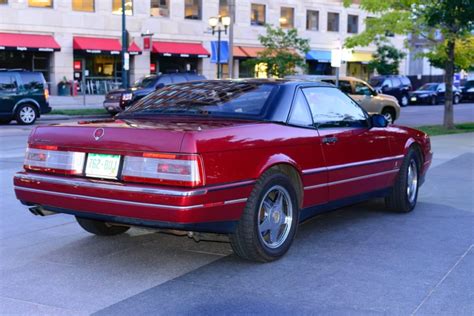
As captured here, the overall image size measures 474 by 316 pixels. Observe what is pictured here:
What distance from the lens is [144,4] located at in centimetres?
3803

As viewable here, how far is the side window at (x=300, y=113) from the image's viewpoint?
5.90 meters

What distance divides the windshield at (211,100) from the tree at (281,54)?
26755mm

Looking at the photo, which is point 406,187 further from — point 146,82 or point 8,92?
point 146,82

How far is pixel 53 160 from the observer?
5355 millimetres

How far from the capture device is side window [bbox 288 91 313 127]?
5900 mm

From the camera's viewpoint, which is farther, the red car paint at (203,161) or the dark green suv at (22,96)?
the dark green suv at (22,96)

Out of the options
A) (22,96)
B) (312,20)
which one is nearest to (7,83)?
(22,96)

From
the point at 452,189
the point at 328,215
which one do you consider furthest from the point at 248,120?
the point at 452,189

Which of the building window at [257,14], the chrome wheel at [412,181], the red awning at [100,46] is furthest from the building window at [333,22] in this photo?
the chrome wheel at [412,181]

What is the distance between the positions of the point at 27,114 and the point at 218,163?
58.3 ft

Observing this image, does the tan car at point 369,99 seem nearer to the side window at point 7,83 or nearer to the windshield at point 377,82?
the side window at point 7,83

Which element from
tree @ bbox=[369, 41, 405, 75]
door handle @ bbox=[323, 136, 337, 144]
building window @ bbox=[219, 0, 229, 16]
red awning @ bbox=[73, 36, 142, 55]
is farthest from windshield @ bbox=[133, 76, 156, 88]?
tree @ bbox=[369, 41, 405, 75]

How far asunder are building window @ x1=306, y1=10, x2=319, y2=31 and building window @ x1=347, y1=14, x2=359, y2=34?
3.99 meters

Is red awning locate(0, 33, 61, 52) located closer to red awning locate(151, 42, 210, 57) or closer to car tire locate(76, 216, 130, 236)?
red awning locate(151, 42, 210, 57)
